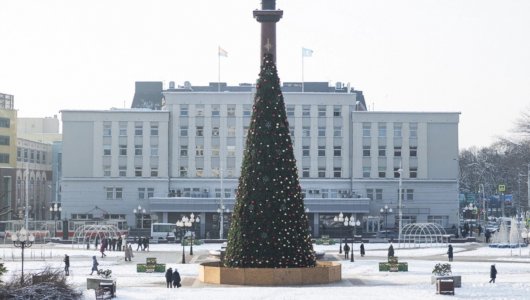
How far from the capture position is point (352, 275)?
51.6 meters

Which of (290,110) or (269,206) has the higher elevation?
(290,110)

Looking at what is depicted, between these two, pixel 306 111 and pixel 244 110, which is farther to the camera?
pixel 306 111

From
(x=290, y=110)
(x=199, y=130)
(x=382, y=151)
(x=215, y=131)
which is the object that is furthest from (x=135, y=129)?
(x=382, y=151)

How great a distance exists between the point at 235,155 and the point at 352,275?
5591 centimetres

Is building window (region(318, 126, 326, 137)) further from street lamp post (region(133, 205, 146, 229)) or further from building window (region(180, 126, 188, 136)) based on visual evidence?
street lamp post (region(133, 205, 146, 229))

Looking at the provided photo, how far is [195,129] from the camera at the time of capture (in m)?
107

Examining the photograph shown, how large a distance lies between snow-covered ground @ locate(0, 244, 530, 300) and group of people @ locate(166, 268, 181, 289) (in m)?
0.45

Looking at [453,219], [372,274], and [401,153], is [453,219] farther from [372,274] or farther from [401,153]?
[372,274]

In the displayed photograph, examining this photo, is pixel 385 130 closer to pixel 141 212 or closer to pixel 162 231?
pixel 162 231

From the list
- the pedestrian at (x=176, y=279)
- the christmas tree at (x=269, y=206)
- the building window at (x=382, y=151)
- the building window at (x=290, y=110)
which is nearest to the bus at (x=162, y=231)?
the building window at (x=290, y=110)

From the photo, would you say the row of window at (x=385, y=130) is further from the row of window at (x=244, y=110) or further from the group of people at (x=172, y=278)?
the group of people at (x=172, y=278)

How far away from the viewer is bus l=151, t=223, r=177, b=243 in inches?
3748

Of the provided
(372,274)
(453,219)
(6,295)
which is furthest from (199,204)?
(6,295)

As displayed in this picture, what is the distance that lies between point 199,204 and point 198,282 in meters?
57.8
